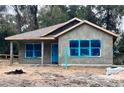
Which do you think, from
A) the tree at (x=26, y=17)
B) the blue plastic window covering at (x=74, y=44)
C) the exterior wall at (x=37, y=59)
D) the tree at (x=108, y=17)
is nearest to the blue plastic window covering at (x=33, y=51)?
the exterior wall at (x=37, y=59)

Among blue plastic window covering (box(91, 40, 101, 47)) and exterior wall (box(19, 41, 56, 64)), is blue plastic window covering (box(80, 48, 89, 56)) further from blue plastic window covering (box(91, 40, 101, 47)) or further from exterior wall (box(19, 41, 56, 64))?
exterior wall (box(19, 41, 56, 64))

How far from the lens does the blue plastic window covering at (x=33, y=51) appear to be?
3247cm

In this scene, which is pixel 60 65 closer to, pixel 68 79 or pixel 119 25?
pixel 68 79

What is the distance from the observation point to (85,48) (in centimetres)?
2933

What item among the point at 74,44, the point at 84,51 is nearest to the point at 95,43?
the point at 84,51

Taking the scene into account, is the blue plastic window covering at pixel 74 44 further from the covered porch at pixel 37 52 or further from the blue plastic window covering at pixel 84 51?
the covered porch at pixel 37 52

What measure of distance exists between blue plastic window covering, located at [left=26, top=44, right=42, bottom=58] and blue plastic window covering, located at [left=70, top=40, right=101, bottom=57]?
4.16 m

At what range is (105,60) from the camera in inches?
1155

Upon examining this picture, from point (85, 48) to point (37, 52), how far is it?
5.14m

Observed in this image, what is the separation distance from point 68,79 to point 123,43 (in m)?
24.4

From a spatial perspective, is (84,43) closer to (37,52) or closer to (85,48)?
(85,48)

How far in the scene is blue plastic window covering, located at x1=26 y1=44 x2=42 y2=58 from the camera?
1278 inches

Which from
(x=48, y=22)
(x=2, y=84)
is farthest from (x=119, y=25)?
(x=2, y=84)

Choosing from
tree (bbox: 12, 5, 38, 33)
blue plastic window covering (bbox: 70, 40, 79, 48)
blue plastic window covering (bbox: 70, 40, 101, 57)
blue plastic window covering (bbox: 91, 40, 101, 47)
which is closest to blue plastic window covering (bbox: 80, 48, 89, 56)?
blue plastic window covering (bbox: 70, 40, 101, 57)
